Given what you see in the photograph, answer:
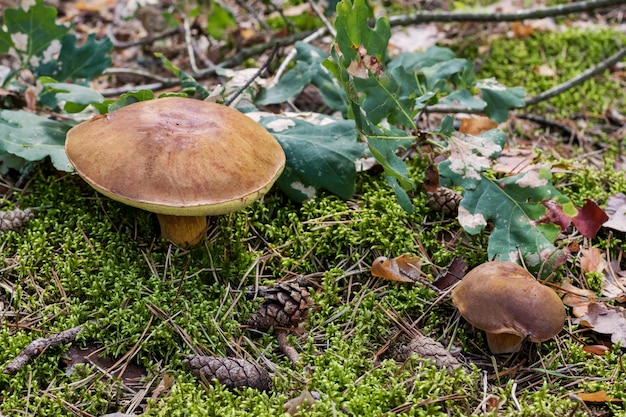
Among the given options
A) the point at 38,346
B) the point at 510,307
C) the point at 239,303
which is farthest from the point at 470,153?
the point at 38,346

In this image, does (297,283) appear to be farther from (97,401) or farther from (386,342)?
(97,401)

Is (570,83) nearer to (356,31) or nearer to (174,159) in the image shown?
(356,31)

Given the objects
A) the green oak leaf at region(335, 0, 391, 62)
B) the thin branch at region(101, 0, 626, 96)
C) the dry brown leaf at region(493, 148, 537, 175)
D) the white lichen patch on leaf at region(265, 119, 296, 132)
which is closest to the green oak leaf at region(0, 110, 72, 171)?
the white lichen patch on leaf at region(265, 119, 296, 132)

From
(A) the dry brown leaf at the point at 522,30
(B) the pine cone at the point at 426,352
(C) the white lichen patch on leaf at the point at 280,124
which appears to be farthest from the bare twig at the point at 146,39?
(B) the pine cone at the point at 426,352

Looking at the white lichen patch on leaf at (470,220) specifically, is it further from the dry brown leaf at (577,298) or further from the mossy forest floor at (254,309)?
the dry brown leaf at (577,298)

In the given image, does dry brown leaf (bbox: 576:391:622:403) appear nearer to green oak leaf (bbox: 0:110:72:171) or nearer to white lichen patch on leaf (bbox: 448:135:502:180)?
white lichen patch on leaf (bbox: 448:135:502:180)

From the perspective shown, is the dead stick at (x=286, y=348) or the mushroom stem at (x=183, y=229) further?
the mushroom stem at (x=183, y=229)

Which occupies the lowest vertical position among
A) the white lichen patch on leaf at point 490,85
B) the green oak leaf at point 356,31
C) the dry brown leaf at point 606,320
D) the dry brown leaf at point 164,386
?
the dry brown leaf at point 606,320
